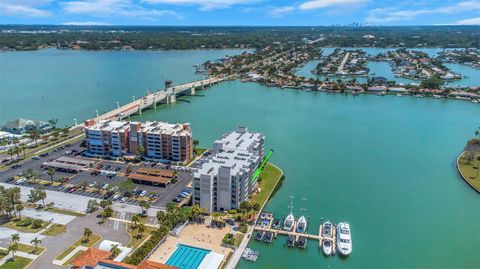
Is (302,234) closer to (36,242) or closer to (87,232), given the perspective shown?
(87,232)

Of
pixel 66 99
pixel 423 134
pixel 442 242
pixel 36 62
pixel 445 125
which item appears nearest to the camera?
pixel 442 242

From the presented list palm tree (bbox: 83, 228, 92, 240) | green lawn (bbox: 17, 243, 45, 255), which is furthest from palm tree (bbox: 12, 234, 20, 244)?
palm tree (bbox: 83, 228, 92, 240)

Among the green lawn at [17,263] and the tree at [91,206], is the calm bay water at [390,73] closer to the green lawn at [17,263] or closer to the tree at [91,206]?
the tree at [91,206]

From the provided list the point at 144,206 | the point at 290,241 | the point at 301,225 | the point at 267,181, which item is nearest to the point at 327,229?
the point at 301,225

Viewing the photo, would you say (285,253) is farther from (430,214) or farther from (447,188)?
(447,188)

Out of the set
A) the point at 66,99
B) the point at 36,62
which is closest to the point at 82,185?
the point at 66,99
